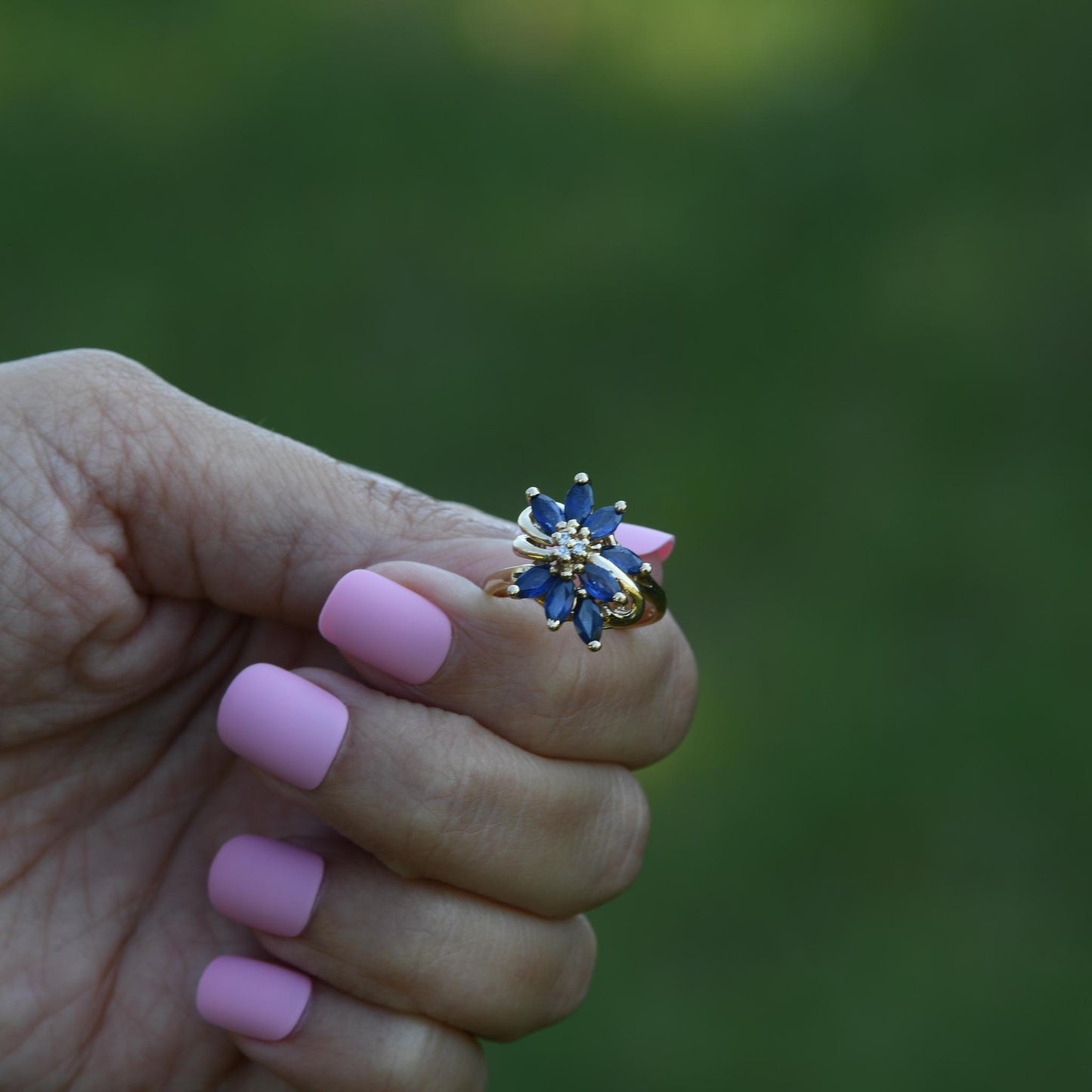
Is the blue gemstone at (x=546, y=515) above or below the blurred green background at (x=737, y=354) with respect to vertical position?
below

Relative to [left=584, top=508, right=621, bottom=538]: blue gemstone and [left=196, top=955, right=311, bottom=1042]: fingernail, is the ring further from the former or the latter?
[left=196, top=955, right=311, bottom=1042]: fingernail

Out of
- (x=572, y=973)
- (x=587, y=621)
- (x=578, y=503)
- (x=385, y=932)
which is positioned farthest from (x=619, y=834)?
(x=578, y=503)

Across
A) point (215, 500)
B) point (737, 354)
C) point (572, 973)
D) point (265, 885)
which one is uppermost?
point (737, 354)

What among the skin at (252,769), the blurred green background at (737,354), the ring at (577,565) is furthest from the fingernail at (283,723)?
the blurred green background at (737,354)

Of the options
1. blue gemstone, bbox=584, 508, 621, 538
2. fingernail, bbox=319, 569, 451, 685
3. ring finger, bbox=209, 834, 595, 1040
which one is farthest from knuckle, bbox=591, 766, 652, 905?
blue gemstone, bbox=584, 508, 621, 538

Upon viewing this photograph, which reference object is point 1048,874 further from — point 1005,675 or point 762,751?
point 762,751

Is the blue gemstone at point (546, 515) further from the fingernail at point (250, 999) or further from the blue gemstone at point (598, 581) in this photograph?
the fingernail at point (250, 999)

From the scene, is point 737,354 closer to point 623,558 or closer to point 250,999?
point 623,558
